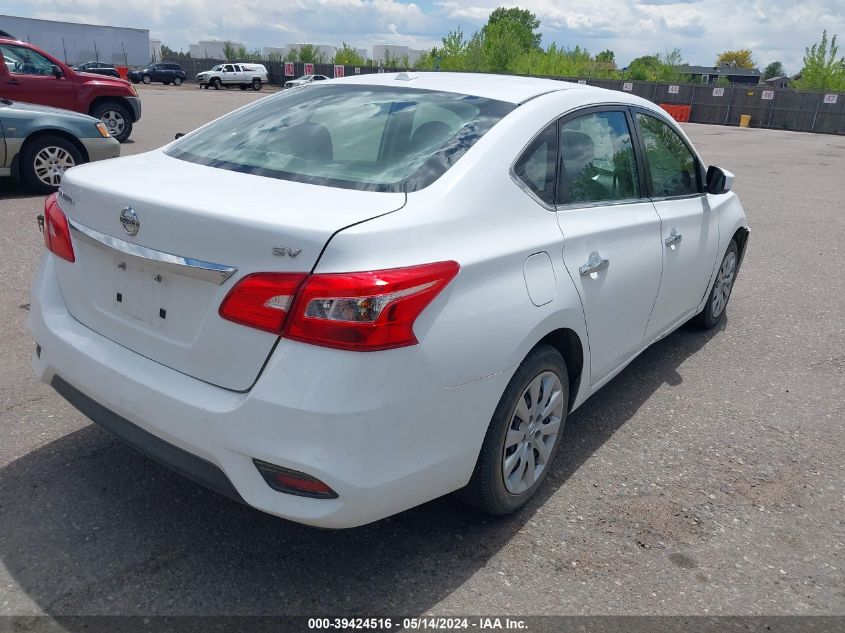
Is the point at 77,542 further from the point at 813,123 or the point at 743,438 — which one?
the point at 813,123

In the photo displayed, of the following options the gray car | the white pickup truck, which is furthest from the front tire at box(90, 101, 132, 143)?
the white pickup truck

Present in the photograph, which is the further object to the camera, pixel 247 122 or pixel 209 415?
pixel 247 122

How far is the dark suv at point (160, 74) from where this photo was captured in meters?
55.3

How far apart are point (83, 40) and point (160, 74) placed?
1640 centimetres

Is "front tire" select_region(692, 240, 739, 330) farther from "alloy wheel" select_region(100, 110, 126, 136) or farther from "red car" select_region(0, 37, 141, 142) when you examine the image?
"alloy wheel" select_region(100, 110, 126, 136)

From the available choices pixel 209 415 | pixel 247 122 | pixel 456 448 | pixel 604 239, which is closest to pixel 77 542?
pixel 209 415

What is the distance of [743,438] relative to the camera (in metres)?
3.90

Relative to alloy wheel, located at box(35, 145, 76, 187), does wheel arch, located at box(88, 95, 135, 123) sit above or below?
above

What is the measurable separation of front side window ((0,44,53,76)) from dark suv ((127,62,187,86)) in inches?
1828

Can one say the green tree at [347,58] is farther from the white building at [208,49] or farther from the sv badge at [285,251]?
the sv badge at [285,251]

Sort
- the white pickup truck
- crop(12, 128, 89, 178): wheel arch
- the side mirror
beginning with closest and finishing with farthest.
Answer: the side mirror < crop(12, 128, 89, 178): wheel arch < the white pickup truck

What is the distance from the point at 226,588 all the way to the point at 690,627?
160 centimetres

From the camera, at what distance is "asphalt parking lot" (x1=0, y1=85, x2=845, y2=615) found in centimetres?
257

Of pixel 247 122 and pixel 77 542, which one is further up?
pixel 247 122
